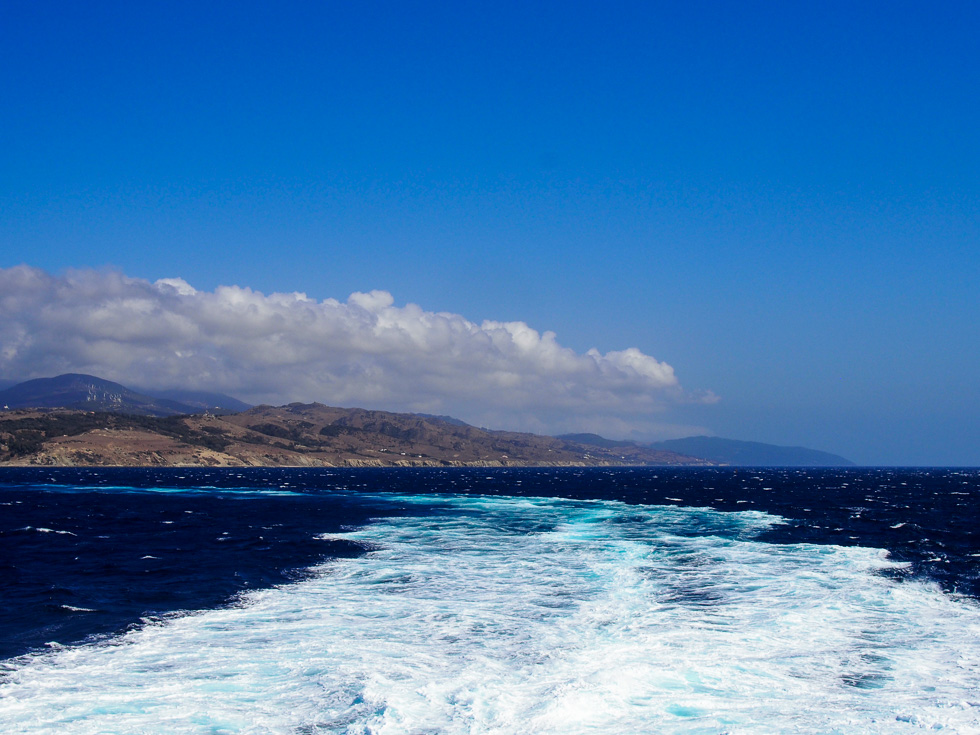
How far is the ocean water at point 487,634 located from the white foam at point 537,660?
11 centimetres

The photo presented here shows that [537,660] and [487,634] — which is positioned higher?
[537,660]

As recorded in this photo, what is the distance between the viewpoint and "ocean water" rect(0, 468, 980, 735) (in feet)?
60.1

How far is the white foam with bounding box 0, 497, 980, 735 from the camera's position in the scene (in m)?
18.0

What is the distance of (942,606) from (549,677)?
21.8 meters

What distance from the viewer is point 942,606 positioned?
104ft

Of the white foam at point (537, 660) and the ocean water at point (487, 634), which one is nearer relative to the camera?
the white foam at point (537, 660)

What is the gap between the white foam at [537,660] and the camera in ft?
58.9

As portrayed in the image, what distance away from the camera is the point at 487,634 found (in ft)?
87.8

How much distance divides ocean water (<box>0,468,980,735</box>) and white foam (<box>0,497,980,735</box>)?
0.36 ft

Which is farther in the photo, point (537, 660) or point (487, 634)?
point (487, 634)

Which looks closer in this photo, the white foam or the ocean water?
the white foam

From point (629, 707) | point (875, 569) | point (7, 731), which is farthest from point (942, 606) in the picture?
point (7, 731)

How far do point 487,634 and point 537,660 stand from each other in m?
3.94

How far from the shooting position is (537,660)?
23250 mm
